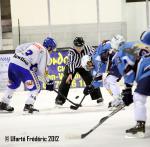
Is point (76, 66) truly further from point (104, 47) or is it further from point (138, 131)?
point (138, 131)

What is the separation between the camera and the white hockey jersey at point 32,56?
567 centimetres

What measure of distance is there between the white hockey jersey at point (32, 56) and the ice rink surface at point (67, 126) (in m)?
0.54

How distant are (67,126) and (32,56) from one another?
1.26 meters

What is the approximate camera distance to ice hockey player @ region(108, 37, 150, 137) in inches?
155

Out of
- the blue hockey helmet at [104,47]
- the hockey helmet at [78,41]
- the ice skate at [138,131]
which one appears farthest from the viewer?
the hockey helmet at [78,41]

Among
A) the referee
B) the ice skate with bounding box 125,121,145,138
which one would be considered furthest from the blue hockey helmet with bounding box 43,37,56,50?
the ice skate with bounding box 125,121,145,138

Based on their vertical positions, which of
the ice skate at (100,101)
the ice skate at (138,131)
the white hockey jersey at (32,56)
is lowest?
the ice skate at (100,101)

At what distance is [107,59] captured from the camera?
18.7 feet

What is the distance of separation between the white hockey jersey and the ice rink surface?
0.54 meters

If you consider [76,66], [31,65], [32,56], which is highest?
[32,56]

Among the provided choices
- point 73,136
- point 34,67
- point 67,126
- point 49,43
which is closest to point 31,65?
point 34,67

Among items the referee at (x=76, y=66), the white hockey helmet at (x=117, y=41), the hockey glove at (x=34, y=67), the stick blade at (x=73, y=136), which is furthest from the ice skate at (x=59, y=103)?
the stick blade at (x=73, y=136)

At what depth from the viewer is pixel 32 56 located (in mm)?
5680

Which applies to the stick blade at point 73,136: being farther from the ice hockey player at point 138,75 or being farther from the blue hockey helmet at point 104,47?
the blue hockey helmet at point 104,47
